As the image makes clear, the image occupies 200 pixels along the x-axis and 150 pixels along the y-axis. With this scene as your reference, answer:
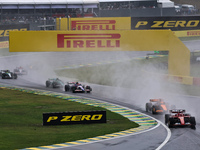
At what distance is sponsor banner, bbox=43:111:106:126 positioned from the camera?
24766mm

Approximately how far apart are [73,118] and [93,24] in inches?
998

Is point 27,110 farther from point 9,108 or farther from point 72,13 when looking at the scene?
point 72,13

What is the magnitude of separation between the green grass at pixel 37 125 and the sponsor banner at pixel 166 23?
23.2 m

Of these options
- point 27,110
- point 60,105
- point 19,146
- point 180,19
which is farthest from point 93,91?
point 180,19

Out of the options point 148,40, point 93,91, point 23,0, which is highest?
point 23,0

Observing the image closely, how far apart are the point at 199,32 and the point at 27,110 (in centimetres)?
5163

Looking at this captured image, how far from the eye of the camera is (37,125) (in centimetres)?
2491

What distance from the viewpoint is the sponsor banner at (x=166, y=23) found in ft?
183

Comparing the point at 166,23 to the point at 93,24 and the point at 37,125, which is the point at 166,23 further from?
the point at 37,125

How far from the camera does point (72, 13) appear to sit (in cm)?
7531

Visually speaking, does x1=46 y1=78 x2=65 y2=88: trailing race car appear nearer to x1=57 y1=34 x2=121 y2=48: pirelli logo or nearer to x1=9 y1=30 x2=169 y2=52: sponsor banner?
x1=9 y1=30 x2=169 y2=52: sponsor banner

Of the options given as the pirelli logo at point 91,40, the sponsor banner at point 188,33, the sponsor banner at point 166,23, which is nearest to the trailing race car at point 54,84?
the pirelli logo at point 91,40

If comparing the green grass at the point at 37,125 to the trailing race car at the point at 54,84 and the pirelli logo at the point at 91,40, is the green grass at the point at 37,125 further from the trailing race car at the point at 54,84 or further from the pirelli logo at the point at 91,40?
the pirelli logo at the point at 91,40

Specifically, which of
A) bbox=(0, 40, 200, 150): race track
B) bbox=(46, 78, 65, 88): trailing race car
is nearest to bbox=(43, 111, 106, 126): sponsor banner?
bbox=(0, 40, 200, 150): race track
